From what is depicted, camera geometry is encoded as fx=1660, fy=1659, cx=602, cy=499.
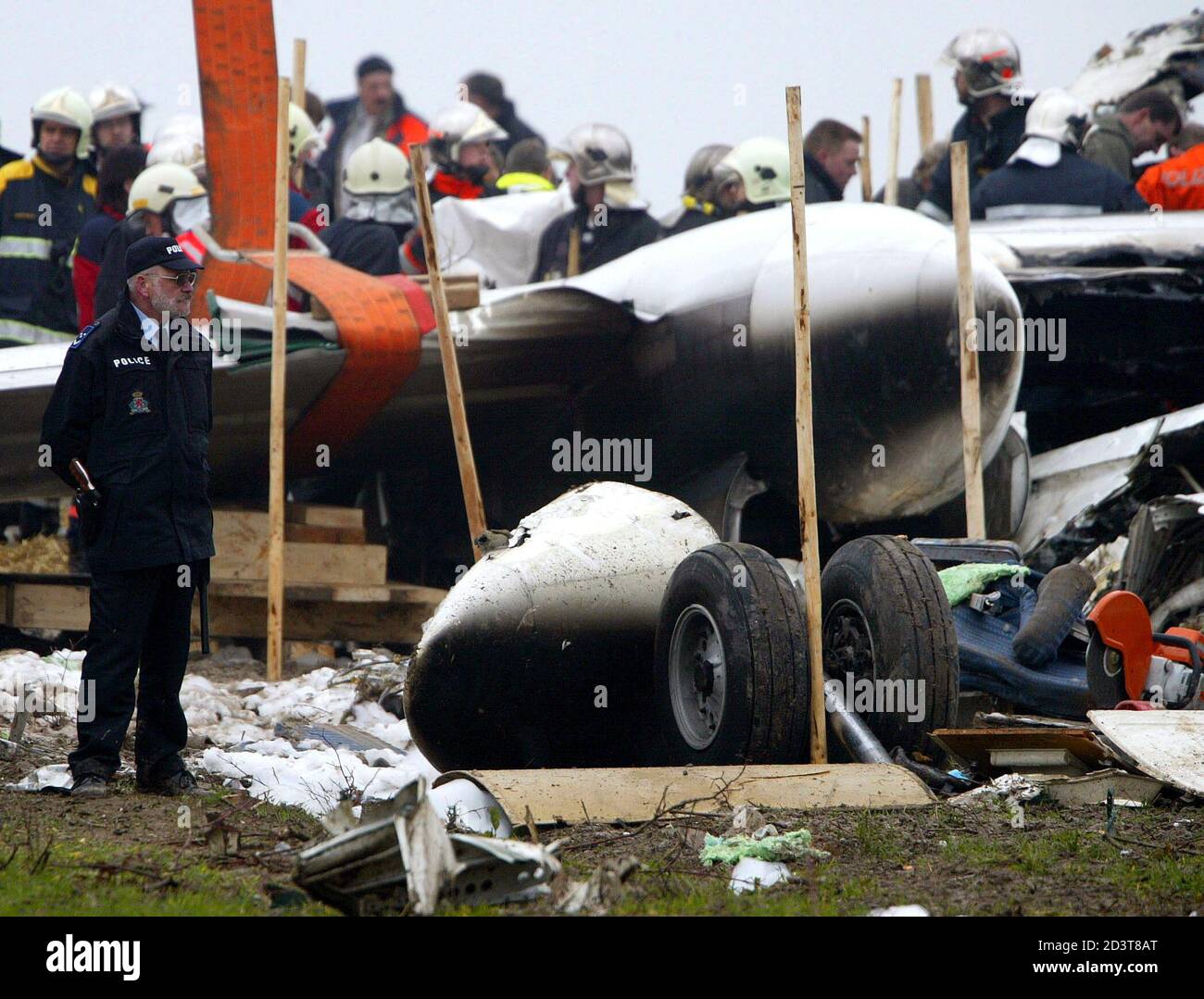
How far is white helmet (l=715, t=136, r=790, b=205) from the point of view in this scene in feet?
41.1

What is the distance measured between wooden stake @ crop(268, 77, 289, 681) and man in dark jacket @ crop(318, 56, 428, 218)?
5.13m

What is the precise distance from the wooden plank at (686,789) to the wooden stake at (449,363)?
2709 mm

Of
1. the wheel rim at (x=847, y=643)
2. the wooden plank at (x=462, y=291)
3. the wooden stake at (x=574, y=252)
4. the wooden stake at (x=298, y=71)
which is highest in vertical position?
the wooden stake at (x=298, y=71)

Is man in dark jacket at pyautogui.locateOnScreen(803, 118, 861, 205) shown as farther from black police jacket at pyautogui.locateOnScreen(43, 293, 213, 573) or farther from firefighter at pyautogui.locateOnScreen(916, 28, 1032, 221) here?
black police jacket at pyautogui.locateOnScreen(43, 293, 213, 573)

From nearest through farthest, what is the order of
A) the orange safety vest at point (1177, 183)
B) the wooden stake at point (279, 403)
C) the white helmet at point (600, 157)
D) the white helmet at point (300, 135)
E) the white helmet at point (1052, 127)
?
the wooden stake at point (279, 403) → the white helmet at point (1052, 127) → the orange safety vest at point (1177, 183) → the white helmet at point (300, 135) → the white helmet at point (600, 157)

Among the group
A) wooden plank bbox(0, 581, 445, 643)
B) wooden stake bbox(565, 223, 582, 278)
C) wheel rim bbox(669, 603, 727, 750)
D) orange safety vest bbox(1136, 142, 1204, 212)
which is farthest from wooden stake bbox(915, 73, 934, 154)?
wheel rim bbox(669, 603, 727, 750)

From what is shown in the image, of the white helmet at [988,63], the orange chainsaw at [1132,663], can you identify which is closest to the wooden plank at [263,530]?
the orange chainsaw at [1132,663]

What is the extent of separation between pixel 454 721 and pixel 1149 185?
763cm

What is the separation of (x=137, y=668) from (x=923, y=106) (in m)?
10.7

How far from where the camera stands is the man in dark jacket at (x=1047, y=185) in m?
11.3

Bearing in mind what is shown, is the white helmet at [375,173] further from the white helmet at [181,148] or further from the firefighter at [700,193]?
the firefighter at [700,193]

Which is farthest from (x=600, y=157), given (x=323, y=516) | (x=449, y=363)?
(x=449, y=363)
